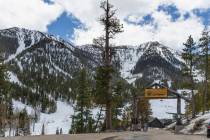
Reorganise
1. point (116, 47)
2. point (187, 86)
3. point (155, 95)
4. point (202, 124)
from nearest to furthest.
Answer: point (202, 124) → point (116, 47) → point (155, 95) → point (187, 86)

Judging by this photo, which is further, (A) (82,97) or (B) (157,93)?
(A) (82,97)

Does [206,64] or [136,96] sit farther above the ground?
[206,64]

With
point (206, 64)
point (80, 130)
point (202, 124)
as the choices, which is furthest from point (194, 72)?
point (202, 124)

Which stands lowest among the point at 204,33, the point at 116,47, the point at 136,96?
the point at 136,96

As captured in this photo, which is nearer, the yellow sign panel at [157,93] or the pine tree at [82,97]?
the yellow sign panel at [157,93]

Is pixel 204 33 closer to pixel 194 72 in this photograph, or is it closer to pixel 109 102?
pixel 194 72

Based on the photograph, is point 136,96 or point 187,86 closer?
point 136,96

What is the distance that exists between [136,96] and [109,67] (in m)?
14.6

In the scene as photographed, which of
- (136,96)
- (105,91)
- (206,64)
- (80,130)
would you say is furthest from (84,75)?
(105,91)

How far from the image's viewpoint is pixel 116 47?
41.0 metres

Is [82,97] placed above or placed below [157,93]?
below

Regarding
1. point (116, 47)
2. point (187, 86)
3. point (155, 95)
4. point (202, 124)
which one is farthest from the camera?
point (187, 86)

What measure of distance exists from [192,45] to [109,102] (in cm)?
2747

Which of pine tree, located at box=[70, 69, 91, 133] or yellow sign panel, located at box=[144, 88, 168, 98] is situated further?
pine tree, located at box=[70, 69, 91, 133]
